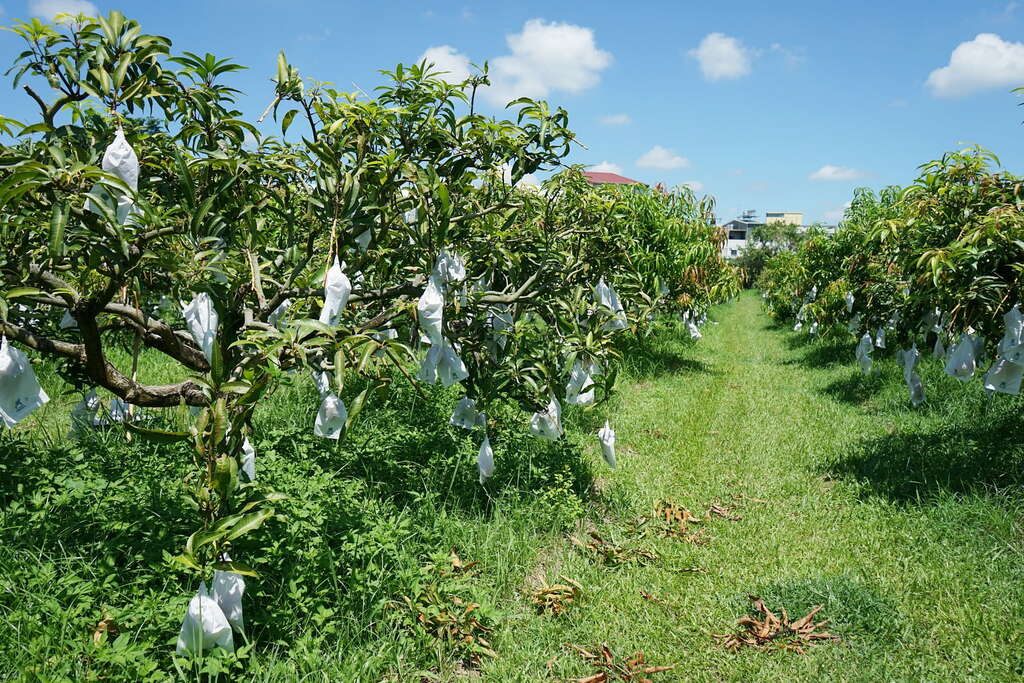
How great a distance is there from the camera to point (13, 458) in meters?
3.42

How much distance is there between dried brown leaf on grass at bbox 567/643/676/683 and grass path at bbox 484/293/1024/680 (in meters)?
0.05

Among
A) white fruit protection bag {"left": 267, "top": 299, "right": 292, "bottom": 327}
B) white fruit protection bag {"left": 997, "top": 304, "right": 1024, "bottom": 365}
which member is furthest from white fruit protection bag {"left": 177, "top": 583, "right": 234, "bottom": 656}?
white fruit protection bag {"left": 997, "top": 304, "right": 1024, "bottom": 365}

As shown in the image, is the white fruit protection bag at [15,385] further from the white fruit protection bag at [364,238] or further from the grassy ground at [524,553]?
the white fruit protection bag at [364,238]

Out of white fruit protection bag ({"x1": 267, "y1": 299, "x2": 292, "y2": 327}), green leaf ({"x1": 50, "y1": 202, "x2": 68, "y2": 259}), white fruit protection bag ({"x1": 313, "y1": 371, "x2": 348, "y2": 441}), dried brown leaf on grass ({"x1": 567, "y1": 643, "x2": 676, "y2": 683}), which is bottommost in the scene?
dried brown leaf on grass ({"x1": 567, "y1": 643, "x2": 676, "y2": 683})

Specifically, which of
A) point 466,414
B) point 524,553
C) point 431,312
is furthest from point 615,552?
point 431,312

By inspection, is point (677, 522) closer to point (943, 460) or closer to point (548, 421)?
point (548, 421)

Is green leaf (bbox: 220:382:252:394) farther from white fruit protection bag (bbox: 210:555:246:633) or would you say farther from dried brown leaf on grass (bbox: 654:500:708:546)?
dried brown leaf on grass (bbox: 654:500:708:546)

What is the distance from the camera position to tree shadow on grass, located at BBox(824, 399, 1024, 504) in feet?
13.9

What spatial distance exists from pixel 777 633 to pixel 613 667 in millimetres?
749

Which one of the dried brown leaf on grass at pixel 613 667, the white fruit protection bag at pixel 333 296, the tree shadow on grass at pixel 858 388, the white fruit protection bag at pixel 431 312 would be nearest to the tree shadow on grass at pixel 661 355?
the tree shadow on grass at pixel 858 388

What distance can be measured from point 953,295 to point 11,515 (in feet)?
14.5

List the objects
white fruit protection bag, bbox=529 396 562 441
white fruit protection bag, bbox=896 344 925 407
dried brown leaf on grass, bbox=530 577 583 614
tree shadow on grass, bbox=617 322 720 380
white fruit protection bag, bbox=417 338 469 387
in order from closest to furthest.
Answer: white fruit protection bag, bbox=417 338 469 387, dried brown leaf on grass, bbox=530 577 583 614, white fruit protection bag, bbox=529 396 562 441, white fruit protection bag, bbox=896 344 925 407, tree shadow on grass, bbox=617 322 720 380

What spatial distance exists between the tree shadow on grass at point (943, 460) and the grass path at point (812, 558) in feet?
0.06

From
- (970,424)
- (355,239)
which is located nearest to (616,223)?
(355,239)
